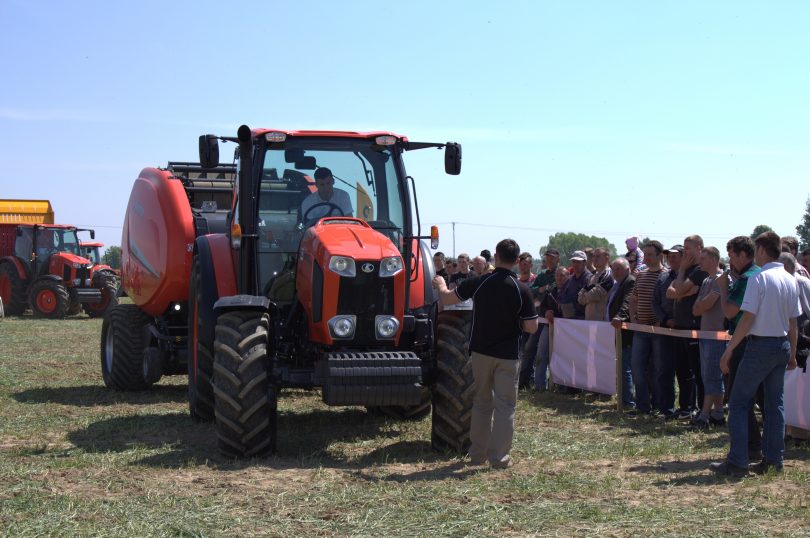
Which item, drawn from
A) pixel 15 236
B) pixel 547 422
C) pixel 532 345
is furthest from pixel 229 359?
pixel 15 236

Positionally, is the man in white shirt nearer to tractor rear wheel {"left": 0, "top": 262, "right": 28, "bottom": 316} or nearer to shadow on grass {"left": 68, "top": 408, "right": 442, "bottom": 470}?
shadow on grass {"left": 68, "top": 408, "right": 442, "bottom": 470}

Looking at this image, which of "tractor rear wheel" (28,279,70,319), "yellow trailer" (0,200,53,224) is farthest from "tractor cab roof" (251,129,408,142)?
"yellow trailer" (0,200,53,224)

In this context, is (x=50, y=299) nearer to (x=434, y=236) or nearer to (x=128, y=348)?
(x=128, y=348)

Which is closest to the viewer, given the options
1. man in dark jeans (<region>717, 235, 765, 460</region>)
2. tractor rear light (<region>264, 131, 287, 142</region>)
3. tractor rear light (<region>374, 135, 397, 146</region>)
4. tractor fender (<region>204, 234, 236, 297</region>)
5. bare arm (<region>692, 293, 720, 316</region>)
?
man in dark jeans (<region>717, 235, 765, 460</region>)

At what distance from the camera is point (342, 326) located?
784 cm

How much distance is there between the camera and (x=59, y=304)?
2719cm

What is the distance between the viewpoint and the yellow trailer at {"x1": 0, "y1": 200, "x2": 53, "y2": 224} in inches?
1201

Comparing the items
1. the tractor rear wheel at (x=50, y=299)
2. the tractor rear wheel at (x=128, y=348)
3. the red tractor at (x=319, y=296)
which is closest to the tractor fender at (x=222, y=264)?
the red tractor at (x=319, y=296)

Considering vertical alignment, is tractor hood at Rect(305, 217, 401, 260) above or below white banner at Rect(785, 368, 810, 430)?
above

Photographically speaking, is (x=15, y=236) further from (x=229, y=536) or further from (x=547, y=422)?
(x=229, y=536)

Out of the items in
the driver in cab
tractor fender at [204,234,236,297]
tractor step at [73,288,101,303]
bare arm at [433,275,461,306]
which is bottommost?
tractor step at [73,288,101,303]

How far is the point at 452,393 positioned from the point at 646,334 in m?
3.44

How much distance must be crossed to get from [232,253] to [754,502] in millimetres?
5193

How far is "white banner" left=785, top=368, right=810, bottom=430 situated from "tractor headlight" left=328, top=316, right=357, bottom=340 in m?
3.79
